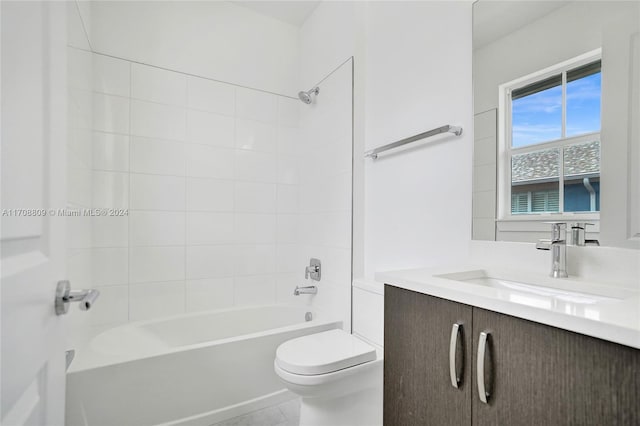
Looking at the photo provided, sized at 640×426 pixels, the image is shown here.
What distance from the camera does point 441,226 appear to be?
1474 millimetres

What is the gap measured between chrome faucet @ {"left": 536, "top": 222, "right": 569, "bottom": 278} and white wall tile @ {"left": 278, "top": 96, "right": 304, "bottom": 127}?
2.13 metres

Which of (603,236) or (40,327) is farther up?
(603,236)

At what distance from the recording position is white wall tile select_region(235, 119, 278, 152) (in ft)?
8.12

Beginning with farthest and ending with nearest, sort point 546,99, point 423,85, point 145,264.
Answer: point 145,264
point 423,85
point 546,99

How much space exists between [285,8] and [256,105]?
2.55ft

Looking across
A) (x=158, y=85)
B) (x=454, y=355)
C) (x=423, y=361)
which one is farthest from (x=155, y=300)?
(x=454, y=355)

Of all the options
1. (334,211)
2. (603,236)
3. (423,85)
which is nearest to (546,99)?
(603,236)

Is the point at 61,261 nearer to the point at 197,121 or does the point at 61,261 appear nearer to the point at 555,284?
the point at 555,284

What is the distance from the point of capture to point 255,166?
254cm

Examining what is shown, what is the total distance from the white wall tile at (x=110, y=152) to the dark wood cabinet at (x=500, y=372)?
75.5 inches

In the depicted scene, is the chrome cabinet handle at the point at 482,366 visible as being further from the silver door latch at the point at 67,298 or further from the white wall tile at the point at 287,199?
the white wall tile at the point at 287,199

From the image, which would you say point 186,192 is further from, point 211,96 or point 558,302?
point 558,302

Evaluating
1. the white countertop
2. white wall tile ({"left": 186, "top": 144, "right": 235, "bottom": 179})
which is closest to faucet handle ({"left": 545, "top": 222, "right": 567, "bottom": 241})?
the white countertop

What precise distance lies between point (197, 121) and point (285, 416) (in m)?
2.02
